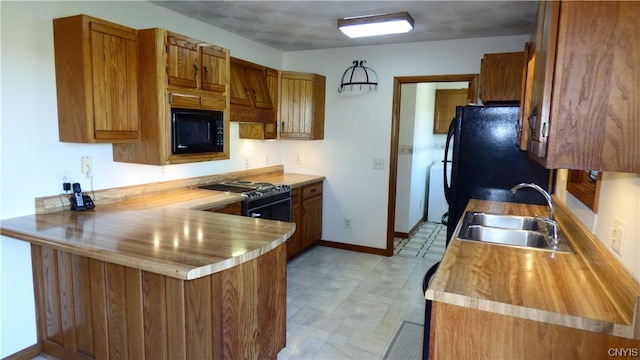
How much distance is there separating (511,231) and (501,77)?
1.40 metres

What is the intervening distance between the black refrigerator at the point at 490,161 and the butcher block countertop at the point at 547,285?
1.15 m

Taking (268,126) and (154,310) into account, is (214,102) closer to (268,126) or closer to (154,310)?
(268,126)

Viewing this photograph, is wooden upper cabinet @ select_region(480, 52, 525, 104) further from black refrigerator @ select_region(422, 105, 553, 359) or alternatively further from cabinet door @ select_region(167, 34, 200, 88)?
cabinet door @ select_region(167, 34, 200, 88)

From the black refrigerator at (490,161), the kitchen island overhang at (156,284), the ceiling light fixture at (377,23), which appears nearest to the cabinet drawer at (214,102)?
the kitchen island overhang at (156,284)

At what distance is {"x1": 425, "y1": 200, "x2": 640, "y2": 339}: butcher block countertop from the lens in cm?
119

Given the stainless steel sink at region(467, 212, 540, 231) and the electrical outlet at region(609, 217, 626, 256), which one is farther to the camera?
the stainless steel sink at region(467, 212, 540, 231)

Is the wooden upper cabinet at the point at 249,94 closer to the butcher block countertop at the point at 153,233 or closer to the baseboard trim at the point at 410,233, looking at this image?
the butcher block countertop at the point at 153,233

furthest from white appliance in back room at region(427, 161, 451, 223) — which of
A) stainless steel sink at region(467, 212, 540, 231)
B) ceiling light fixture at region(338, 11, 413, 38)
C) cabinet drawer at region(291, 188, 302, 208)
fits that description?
stainless steel sink at region(467, 212, 540, 231)

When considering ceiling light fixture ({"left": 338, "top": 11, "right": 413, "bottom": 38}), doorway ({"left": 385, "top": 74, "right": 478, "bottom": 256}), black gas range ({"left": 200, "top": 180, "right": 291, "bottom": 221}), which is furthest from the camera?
doorway ({"left": 385, "top": 74, "right": 478, "bottom": 256})

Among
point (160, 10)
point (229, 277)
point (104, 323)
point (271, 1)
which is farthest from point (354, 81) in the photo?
point (104, 323)

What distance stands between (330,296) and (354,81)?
242cm

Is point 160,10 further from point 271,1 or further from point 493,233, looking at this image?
point 493,233

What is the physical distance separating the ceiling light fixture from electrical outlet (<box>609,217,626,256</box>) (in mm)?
2226

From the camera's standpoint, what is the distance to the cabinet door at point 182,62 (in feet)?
8.77
